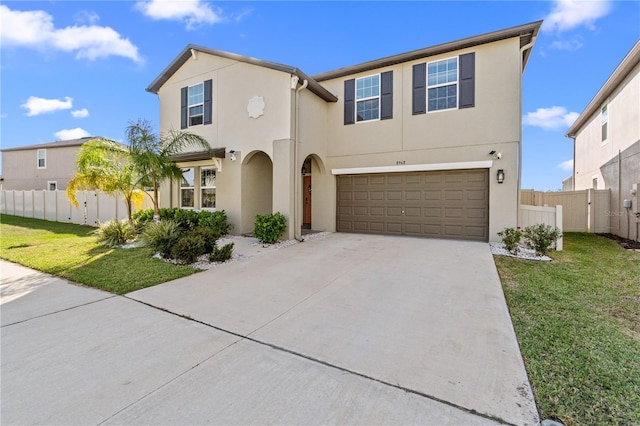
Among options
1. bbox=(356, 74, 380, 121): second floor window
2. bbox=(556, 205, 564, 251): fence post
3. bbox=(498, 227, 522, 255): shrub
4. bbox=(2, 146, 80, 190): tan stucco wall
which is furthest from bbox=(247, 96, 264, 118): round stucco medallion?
bbox=(2, 146, 80, 190): tan stucco wall

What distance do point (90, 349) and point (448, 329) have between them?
4122mm

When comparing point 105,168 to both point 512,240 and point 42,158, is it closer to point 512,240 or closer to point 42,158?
point 512,240

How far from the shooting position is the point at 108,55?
12.4m

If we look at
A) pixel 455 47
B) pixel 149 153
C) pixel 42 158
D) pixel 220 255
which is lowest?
pixel 220 255

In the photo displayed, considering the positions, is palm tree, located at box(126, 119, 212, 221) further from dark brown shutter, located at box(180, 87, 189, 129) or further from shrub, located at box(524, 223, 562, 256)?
shrub, located at box(524, 223, 562, 256)

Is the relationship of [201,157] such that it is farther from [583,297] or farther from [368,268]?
[583,297]

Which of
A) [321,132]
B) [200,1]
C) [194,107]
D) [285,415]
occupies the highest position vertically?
[200,1]

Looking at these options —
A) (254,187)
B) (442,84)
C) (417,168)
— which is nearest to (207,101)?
(254,187)

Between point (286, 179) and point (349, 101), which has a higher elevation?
point (349, 101)

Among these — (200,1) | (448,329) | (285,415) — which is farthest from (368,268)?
(200,1)

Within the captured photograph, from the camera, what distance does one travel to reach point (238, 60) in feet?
35.6

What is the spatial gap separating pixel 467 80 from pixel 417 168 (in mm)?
3248

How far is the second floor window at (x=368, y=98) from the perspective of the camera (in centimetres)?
1121

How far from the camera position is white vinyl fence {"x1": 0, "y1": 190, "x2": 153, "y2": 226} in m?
14.5
